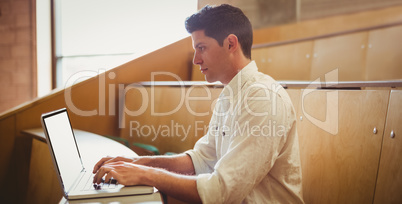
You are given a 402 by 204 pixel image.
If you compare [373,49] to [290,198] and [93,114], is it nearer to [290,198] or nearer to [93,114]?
[290,198]

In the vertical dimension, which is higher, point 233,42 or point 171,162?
point 233,42

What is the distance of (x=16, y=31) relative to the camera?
4336mm

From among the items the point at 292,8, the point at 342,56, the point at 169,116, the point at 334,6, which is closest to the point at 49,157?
the point at 169,116

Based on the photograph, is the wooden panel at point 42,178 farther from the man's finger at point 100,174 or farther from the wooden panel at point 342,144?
the wooden panel at point 342,144

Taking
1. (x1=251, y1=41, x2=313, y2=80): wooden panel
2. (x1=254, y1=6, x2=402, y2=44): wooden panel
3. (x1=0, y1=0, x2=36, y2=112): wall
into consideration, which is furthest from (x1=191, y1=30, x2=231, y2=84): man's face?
(x1=0, y1=0, x2=36, y2=112): wall

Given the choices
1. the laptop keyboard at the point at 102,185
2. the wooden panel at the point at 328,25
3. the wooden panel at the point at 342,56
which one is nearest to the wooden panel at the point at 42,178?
the laptop keyboard at the point at 102,185

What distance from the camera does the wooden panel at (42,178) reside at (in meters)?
2.14

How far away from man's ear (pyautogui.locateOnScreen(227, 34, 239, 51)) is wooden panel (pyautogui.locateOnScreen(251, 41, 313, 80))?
165 centimetres

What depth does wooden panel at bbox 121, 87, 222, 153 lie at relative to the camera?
2.30 m

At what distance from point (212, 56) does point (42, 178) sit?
5.67 feet

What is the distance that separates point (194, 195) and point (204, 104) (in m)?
1.33

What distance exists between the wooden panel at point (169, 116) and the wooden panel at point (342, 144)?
81cm

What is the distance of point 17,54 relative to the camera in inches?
171

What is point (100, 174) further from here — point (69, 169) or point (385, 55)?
point (385, 55)
